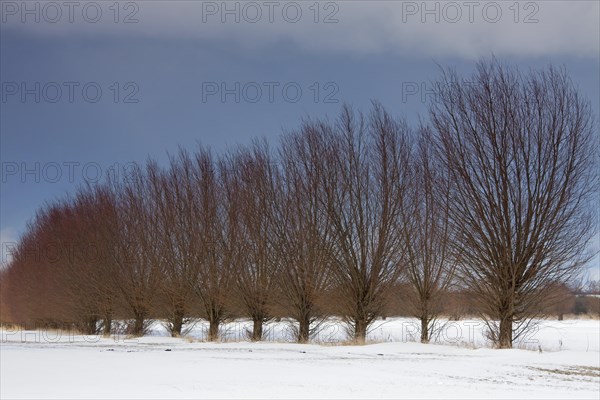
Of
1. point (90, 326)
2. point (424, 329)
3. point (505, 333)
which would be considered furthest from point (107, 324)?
point (505, 333)

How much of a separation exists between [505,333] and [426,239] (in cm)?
572

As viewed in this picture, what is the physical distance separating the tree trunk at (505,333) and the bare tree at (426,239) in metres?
3.26

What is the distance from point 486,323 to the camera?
88.4 ft

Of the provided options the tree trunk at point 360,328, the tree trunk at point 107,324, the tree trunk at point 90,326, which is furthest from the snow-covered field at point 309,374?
the tree trunk at point 90,326

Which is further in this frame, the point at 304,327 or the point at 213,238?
the point at 213,238

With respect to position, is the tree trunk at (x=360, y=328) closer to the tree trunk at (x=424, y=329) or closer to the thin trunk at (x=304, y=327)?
the thin trunk at (x=304, y=327)

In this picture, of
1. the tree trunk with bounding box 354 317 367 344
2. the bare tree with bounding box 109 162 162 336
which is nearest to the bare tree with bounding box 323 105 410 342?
the tree trunk with bounding box 354 317 367 344

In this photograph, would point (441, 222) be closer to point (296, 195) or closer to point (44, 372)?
point (296, 195)

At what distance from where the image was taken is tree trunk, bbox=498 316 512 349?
2620cm

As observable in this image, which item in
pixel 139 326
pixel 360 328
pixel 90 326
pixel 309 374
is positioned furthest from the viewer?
pixel 90 326

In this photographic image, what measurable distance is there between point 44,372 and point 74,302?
30.5 m

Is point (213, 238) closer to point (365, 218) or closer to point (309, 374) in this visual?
point (365, 218)

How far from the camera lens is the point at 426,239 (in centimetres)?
3022

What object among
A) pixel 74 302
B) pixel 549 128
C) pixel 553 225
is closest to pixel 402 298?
pixel 553 225
